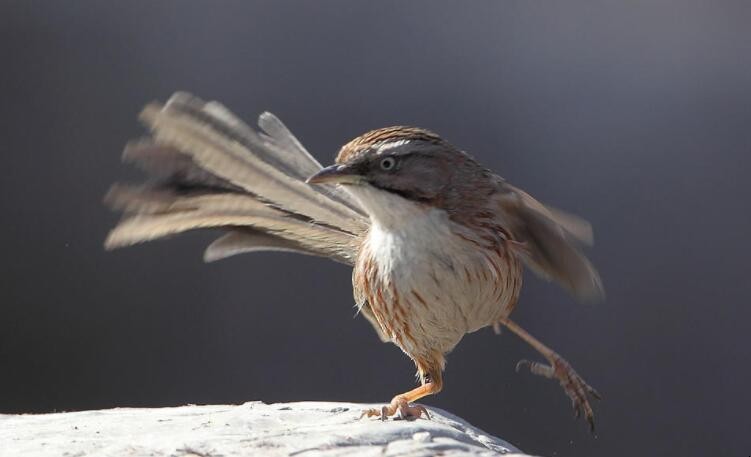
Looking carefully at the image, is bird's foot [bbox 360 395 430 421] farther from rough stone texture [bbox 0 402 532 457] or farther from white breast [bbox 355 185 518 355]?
white breast [bbox 355 185 518 355]

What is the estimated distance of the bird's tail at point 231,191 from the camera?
131 inches

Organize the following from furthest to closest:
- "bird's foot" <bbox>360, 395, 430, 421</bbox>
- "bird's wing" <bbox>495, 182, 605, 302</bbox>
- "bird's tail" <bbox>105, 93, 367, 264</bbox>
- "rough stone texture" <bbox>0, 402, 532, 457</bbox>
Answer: "bird's tail" <bbox>105, 93, 367, 264</bbox> → "bird's wing" <bbox>495, 182, 605, 302</bbox> → "bird's foot" <bbox>360, 395, 430, 421</bbox> → "rough stone texture" <bbox>0, 402, 532, 457</bbox>

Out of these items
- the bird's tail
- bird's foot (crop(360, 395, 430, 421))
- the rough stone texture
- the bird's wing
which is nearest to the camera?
the rough stone texture

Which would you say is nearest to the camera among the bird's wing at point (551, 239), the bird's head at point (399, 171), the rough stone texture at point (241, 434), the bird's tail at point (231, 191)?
the rough stone texture at point (241, 434)

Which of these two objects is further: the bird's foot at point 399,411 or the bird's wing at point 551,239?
the bird's wing at point 551,239

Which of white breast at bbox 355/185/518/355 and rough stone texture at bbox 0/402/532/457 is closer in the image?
rough stone texture at bbox 0/402/532/457

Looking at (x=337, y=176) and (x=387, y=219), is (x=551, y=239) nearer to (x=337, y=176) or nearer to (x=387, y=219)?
(x=387, y=219)

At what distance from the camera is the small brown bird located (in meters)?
2.98

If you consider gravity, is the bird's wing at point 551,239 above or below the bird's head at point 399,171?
below

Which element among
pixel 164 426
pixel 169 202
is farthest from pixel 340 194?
pixel 164 426

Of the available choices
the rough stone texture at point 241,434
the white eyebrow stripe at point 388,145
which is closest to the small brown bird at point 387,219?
the white eyebrow stripe at point 388,145

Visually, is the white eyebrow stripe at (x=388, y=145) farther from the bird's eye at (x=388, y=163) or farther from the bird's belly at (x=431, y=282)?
the bird's belly at (x=431, y=282)

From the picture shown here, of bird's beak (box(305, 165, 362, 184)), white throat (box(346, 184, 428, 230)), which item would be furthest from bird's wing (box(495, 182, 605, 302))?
bird's beak (box(305, 165, 362, 184))

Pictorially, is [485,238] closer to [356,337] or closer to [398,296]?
[398,296]
